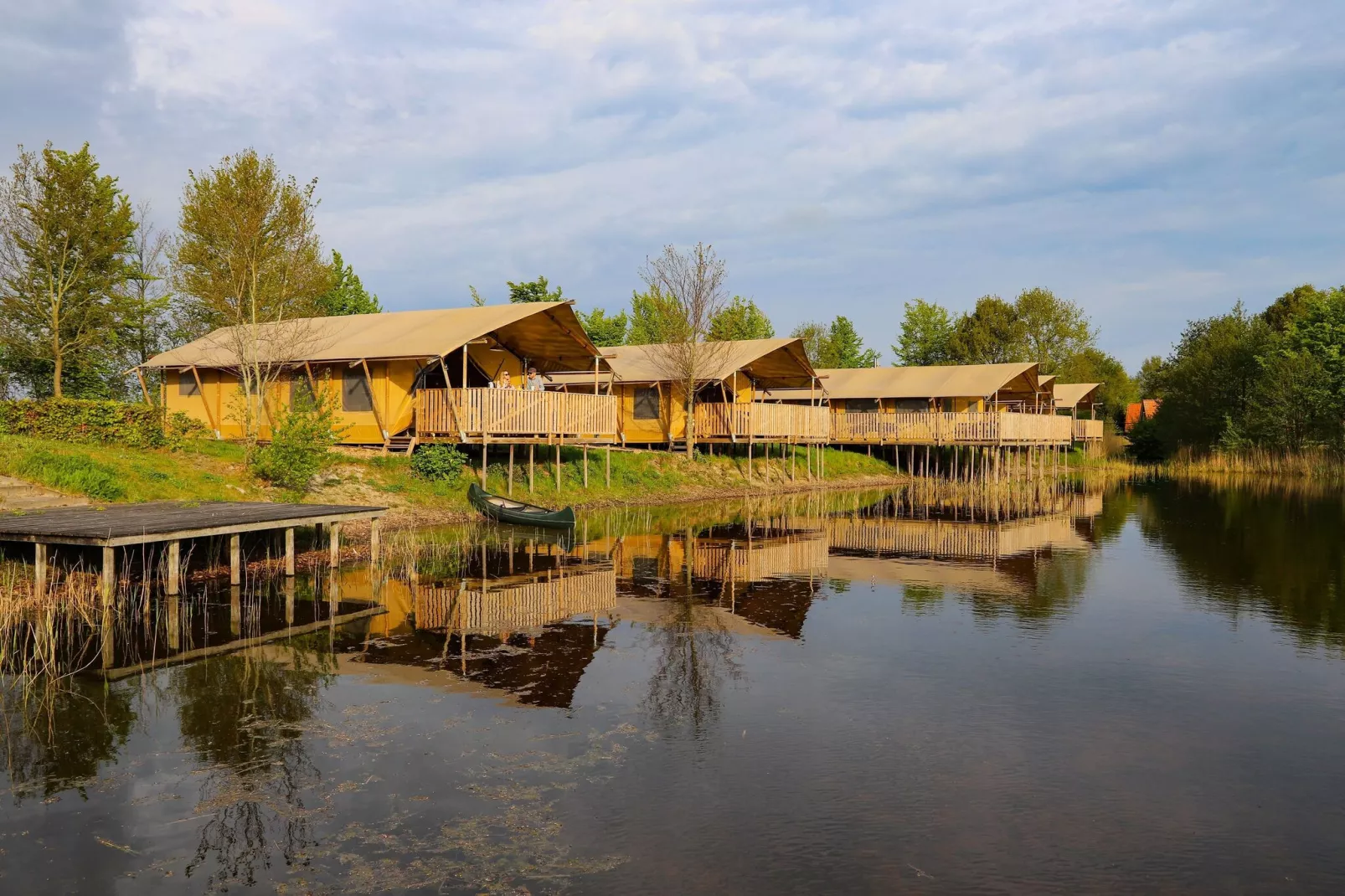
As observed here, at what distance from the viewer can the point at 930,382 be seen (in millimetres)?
50719

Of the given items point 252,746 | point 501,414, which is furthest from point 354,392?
point 252,746

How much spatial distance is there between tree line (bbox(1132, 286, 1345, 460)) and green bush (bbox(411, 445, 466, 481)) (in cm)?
4574

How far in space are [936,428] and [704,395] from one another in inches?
513

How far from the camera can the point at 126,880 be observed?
627 cm

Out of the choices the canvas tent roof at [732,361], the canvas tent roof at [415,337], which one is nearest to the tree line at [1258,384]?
the canvas tent roof at [732,361]

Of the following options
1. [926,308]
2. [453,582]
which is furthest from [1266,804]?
[926,308]

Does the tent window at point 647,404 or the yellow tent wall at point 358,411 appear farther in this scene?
the tent window at point 647,404

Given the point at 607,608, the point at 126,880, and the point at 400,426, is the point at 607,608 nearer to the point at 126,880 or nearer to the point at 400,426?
the point at 126,880

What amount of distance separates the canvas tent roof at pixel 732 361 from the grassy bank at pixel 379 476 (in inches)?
139

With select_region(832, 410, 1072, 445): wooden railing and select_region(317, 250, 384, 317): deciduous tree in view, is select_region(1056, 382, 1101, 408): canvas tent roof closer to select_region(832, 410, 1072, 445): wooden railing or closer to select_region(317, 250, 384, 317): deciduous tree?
select_region(832, 410, 1072, 445): wooden railing

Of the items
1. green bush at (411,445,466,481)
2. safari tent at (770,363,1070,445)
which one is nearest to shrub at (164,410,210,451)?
green bush at (411,445,466,481)

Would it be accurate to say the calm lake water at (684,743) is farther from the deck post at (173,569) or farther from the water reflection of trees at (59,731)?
the deck post at (173,569)

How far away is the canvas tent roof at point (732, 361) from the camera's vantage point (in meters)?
38.7

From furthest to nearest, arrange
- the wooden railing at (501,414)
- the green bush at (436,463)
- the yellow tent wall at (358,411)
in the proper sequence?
the yellow tent wall at (358,411)
the green bush at (436,463)
the wooden railing at (501,414)
